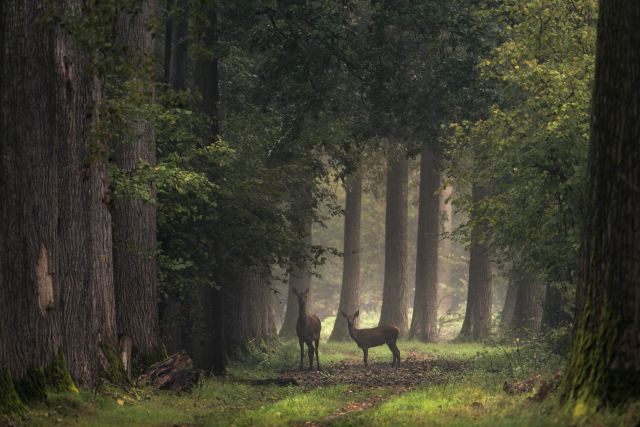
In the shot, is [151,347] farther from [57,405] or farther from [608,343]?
[608,343]

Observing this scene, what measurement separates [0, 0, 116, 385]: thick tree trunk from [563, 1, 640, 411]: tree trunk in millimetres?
5916

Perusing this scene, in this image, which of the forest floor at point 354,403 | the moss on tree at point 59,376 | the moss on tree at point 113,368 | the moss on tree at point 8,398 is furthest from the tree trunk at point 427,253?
the moss on tree at point 8,398

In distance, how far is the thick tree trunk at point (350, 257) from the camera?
40000 mm

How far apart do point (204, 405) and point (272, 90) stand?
10144 mm

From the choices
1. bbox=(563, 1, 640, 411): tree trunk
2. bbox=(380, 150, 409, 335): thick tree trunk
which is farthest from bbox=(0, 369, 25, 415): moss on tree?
bbox=(380, 150, 409, 335): thick tree trunk

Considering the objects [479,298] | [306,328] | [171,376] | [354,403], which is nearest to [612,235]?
[354,403]

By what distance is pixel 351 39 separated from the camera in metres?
22.8

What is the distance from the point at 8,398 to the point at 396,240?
28.1 metres

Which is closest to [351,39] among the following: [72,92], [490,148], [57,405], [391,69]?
[391,69]

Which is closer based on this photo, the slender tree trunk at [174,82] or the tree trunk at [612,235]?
the tree trunk at [612,235]

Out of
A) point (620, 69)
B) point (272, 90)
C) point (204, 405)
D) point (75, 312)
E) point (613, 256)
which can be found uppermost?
point (272, 90)

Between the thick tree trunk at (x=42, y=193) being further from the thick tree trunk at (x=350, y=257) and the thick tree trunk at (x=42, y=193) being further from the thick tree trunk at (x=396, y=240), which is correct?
the thick tree trunk at (x=396, y=240)

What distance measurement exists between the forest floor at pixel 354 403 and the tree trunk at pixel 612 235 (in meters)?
0.40

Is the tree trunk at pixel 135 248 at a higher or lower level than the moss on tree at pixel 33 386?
higher
